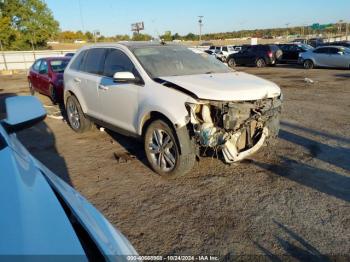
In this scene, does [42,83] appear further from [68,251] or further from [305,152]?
[68,251]

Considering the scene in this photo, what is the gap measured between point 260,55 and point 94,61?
2138 centimetres

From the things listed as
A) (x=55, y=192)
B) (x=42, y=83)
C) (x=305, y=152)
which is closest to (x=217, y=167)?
(x=305, y=152)

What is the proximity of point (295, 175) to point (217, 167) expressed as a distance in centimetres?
110

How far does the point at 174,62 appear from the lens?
538cm

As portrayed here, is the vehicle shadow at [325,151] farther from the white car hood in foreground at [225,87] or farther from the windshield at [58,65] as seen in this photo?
the windshield at [58,65]

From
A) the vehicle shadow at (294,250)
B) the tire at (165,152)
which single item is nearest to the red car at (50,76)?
the tire at (165,152)

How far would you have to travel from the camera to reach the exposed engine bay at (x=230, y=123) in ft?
14.0

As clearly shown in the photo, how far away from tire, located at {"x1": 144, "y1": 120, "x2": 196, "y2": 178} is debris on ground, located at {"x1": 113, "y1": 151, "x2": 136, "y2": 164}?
70cm

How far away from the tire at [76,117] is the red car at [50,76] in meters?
3.53

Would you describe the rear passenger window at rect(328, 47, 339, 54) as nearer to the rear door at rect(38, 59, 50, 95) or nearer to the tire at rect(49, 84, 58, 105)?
the rear door at rect(38, 59, 50, 95)

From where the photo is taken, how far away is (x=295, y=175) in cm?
475

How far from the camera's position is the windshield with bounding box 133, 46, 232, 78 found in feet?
16.7

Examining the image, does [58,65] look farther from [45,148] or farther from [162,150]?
[162,150]

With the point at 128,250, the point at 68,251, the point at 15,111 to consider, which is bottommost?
the point at 128,250
